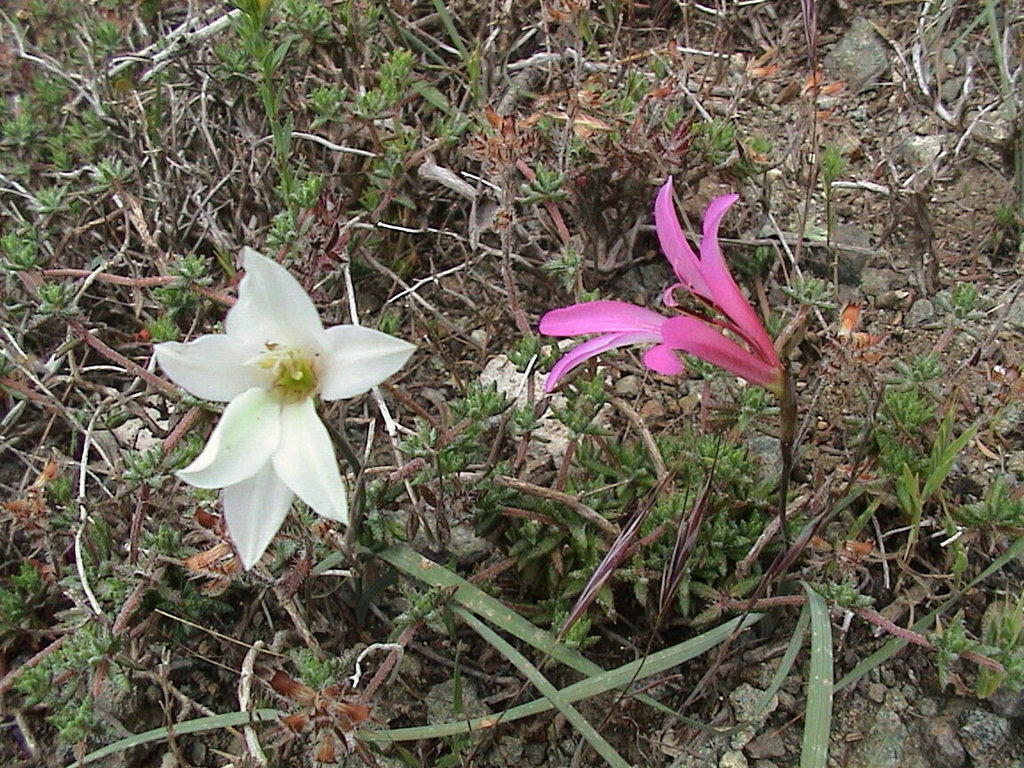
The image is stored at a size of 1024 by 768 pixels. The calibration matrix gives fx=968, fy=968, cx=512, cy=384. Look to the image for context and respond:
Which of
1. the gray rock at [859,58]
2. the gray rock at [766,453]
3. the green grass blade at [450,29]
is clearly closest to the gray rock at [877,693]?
the gray rock at [766,453]

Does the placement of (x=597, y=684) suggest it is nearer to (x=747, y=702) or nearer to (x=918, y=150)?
(x=747, y=702)

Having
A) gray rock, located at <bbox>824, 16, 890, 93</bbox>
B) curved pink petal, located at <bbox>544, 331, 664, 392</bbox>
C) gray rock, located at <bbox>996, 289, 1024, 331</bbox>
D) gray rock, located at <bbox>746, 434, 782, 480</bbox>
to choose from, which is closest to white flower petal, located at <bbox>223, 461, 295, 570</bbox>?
curved pink petal, located at <bbox>544, 331, 664, 392</bbox>

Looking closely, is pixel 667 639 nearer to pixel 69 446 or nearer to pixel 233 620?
pixel 233 620

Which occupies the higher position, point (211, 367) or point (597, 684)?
point (211, 367)

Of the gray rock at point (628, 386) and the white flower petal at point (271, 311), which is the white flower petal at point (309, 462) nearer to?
the white flower petal at point (271, 311)

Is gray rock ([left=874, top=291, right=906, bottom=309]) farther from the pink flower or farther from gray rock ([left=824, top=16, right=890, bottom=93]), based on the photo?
the pink flower

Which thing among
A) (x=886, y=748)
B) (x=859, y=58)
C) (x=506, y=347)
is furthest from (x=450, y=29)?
(x=886, y=748)

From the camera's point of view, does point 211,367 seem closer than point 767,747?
Yes

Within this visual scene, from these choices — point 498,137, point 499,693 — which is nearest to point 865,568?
point 499,693
